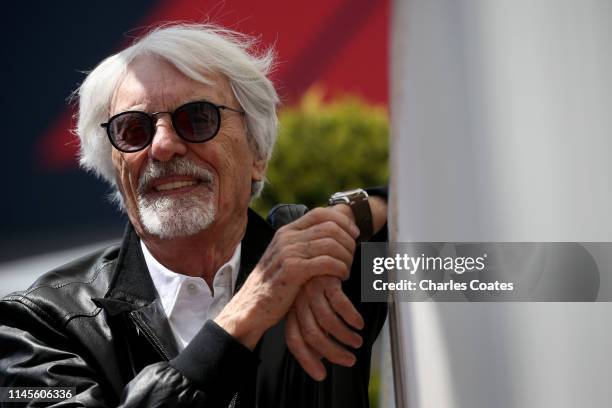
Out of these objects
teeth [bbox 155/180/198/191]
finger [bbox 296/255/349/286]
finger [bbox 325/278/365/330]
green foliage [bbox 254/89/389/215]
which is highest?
green foliage [bbox 254/89/389/215]

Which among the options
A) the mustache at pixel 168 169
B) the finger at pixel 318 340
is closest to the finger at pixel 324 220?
the finger at pixel 318 340

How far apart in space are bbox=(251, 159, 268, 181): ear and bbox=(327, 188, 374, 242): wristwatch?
8.6 inches

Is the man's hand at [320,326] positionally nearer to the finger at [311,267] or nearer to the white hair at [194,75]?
the finger at [311,267]

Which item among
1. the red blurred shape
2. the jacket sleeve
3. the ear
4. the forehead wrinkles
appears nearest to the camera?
the jacket sleeve

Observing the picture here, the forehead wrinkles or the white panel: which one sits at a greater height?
the forehead wrinkles

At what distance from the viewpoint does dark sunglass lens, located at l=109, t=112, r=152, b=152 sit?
1286 millimetres

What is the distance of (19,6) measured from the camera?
4.89m

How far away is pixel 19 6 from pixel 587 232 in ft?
15.4

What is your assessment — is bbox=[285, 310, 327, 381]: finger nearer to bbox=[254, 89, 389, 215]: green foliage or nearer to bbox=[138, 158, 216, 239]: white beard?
Answer: bbox=[138, 158, 216, 239]: white beard

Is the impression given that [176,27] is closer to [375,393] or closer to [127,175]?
[127,175]

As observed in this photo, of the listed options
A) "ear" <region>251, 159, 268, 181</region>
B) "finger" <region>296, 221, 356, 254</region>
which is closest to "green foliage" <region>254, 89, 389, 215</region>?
"ear" <region>251, 159, 268, 181</region>

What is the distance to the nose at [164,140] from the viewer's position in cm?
128

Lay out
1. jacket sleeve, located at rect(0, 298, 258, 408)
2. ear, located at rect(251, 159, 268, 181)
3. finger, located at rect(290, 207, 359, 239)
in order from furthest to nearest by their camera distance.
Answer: ear, located at rect(251, 159, 268, 181)
finger, located at rect(290, 207, 359, 239)
jacket sleeve, located at rect(0, 298, 258, 408)

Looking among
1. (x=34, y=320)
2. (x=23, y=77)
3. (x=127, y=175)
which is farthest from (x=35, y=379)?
(x=23, y=77)
